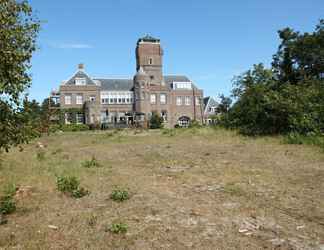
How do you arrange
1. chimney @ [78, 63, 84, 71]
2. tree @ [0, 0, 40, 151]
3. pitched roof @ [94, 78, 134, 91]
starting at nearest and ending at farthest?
tree @ [0, 0, 40, 151] < chimney @ [78, 63, 84, 71] < pitched roof @ [94, 78, 134, 91]

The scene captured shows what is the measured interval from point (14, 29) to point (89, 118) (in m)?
45.0

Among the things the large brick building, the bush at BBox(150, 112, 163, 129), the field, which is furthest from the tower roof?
the field

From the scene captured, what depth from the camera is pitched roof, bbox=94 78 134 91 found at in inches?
2149

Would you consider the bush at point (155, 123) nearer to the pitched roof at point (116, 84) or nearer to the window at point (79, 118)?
the pitched roof at point (116, 84)

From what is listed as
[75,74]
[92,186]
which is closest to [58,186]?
[92,186]

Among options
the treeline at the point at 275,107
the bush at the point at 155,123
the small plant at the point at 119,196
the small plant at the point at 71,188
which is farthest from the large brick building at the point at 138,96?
the small plant at the point at 119,196

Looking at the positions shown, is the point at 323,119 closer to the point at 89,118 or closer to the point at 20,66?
the point at 20,66

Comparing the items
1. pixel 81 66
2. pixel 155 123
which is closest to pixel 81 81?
pixel 81 66

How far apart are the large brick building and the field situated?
127ft

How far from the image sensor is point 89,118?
157ft

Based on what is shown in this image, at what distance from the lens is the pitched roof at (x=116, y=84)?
179ft

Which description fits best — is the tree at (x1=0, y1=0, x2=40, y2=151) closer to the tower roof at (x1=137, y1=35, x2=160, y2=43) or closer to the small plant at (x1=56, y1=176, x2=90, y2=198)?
the small plant at (x1=56, y1=176, x2=90, y2=198)

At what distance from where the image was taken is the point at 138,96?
52562 millimetres

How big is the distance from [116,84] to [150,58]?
373 inches
